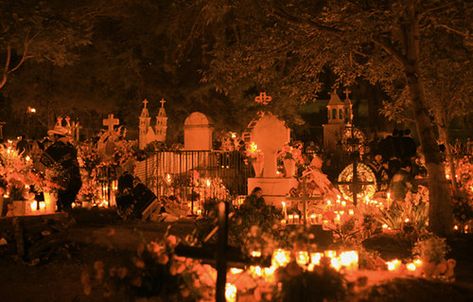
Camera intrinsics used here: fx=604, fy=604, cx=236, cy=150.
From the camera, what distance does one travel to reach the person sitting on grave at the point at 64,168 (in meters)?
14.0

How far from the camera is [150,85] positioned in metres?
27.8

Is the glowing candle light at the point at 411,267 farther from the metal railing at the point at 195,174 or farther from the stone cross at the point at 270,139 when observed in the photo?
the metal railing at the point at 195,174

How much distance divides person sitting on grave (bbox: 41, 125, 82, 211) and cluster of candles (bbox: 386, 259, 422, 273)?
8.10m

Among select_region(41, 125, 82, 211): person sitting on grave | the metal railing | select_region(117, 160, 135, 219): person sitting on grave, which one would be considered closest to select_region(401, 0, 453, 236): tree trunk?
select_region(117, 160, 135, 219): person sitting on grave

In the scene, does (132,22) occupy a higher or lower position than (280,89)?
higher

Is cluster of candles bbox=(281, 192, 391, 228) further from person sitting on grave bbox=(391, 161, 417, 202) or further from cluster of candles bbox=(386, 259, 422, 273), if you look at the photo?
cluster of candles bbox=(386, 259, 422, 273)

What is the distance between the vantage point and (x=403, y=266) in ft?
28.8

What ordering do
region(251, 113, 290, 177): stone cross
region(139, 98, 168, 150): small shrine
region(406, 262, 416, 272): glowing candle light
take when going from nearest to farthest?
region(406, 262, 416, 272): glowing candle light < region(251, 113, 290, 177): stone cross < region(139, 98, 168, 150): small shrine

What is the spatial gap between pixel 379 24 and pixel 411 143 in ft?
17.3

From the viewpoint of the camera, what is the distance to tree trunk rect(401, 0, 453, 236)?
11.3 m

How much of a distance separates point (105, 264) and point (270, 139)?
27.3ft

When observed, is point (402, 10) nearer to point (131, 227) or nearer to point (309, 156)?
point (131, 227)

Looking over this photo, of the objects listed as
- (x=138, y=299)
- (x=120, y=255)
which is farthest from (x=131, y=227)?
(x=138, y=299)

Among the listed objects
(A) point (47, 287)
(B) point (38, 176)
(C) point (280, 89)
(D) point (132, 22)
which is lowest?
(A) point (47, 287)
